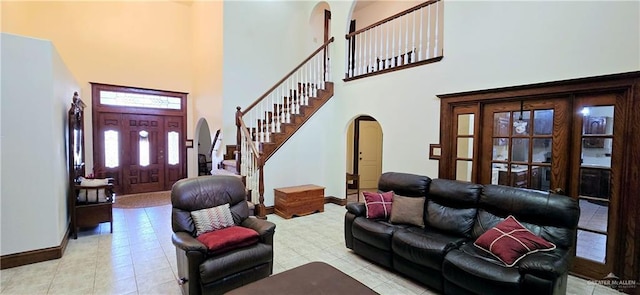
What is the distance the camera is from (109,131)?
6906 mm

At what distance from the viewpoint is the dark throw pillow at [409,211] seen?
10.9 ft

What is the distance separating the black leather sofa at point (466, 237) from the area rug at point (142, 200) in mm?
4777

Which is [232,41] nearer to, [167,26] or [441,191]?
[167,26]

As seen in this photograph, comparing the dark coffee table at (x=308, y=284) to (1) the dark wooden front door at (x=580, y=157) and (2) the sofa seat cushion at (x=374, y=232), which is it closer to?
(2) the sofa seat cushion at (x=374, y=232)

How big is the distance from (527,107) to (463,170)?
1170 millimetres

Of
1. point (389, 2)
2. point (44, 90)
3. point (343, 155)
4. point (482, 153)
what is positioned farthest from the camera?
point (389, 2)

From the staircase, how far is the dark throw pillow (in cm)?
240

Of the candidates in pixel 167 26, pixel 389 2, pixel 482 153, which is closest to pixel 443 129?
pixel 482 153

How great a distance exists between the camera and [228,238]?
258 cm

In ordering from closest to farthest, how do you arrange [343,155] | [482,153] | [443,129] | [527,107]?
[527,107] → [482,153] → [443,129] → [343,155]

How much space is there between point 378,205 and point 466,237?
1.00m

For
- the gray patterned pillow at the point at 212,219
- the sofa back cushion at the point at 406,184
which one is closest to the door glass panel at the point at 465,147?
the sofa back cushion at the point at 406,184

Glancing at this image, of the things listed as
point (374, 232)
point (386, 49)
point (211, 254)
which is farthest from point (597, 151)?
point (211, 254)

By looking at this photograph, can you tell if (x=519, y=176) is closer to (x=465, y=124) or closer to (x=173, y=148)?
(x=465, y=124)
